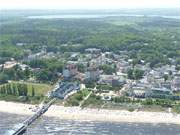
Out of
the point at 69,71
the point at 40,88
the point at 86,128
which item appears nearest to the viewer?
the point at 86,128

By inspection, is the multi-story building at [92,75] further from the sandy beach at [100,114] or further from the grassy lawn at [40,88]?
the sandy beach at [100,114]

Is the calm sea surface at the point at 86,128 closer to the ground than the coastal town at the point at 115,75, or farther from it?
closer to the ground

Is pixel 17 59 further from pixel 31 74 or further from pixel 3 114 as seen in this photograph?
pixel 3 114

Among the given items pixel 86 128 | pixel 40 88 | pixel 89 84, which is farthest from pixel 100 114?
pixel 40 88

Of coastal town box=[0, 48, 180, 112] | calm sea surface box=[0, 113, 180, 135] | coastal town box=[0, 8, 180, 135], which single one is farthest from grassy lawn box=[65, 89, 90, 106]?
calm sea surface box=[0, 113, 180, 135]

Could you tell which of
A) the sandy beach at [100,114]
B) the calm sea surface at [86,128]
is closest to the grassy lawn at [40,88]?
the sandy beach at [100,114]

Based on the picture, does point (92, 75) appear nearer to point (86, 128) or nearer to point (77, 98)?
point (77, 98)

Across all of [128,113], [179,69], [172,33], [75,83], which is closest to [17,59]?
[75,83]

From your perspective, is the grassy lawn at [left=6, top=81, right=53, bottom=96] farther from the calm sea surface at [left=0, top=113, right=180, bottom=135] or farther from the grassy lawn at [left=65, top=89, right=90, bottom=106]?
the calm sea surface at [left=0, top=113, right=180, bottom=135]
